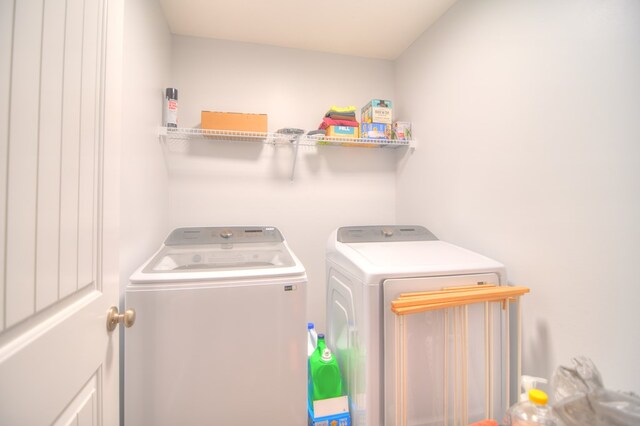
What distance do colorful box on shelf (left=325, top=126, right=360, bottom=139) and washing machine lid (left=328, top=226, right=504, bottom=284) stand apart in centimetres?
74

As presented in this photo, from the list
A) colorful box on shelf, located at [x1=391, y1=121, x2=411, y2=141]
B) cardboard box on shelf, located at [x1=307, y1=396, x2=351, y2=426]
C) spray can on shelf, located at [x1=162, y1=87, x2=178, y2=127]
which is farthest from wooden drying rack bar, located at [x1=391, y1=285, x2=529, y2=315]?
spray can on shelf, located at [x1=162, y1=87, x2=178, y2=127]

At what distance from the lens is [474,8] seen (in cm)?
165

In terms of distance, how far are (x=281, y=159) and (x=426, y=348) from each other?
5.53ft

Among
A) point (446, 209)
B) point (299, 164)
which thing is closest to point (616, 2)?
point (446, 209)

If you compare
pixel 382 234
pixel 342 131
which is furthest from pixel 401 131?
pixel 382 234

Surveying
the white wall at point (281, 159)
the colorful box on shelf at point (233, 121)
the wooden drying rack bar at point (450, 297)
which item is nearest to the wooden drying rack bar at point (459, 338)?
the wooden drying rack bar at point (450, 297)

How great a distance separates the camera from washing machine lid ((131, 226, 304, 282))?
1.27 m

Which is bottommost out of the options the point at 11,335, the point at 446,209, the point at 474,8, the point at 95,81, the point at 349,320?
the point at 349,320

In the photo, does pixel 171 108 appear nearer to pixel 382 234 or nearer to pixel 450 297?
pixel 382 234

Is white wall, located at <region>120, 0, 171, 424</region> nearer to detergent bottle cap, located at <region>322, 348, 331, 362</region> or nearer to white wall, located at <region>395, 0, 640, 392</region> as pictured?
detergent bottle cap, located at <region>322, 348, 331, 362</region>

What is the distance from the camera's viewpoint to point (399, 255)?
1.47 metres

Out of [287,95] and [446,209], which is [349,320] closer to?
[446,209]

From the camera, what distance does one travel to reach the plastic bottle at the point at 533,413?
931 millimetres

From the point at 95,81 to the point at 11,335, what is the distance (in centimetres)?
64
